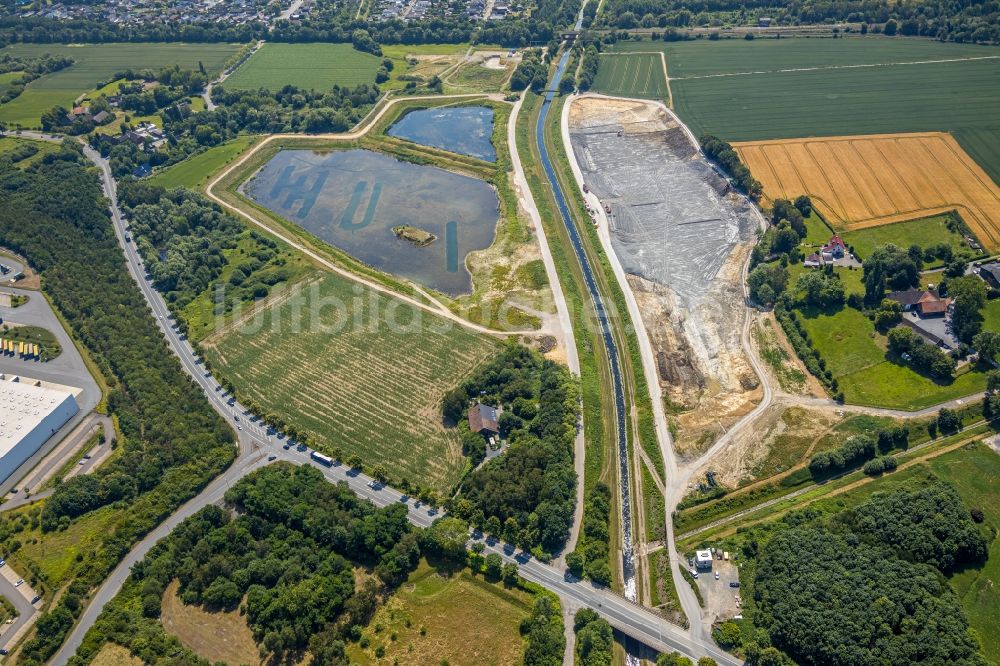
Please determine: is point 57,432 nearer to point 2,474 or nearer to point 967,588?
point 2,474

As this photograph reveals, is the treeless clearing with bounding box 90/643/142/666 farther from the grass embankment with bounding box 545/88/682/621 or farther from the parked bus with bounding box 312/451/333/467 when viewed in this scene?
the grass embankment with bounding box 545/88/682/621

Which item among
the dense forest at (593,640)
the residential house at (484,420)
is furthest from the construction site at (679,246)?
the dense forest at (593,640)

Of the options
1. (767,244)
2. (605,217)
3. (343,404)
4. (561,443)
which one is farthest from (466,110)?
(561,443)

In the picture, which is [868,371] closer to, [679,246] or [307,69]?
[679,246]

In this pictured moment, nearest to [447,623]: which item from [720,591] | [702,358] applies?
[720,591]

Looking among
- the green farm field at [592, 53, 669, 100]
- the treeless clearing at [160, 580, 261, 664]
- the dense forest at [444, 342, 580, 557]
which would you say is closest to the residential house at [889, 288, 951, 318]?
the dense forest at [444, 342, 580, 557]

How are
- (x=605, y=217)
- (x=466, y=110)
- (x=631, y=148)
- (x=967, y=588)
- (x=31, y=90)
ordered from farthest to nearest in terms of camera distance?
1. (x=31, y=90)
2. (x=466, y=110)
3. (x=631, y=148)
4. (x=605, y=217)
5. (x=967, y=588)

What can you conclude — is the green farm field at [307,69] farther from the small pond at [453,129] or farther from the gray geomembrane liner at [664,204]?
the gray geomembrane liner at [664,204]
